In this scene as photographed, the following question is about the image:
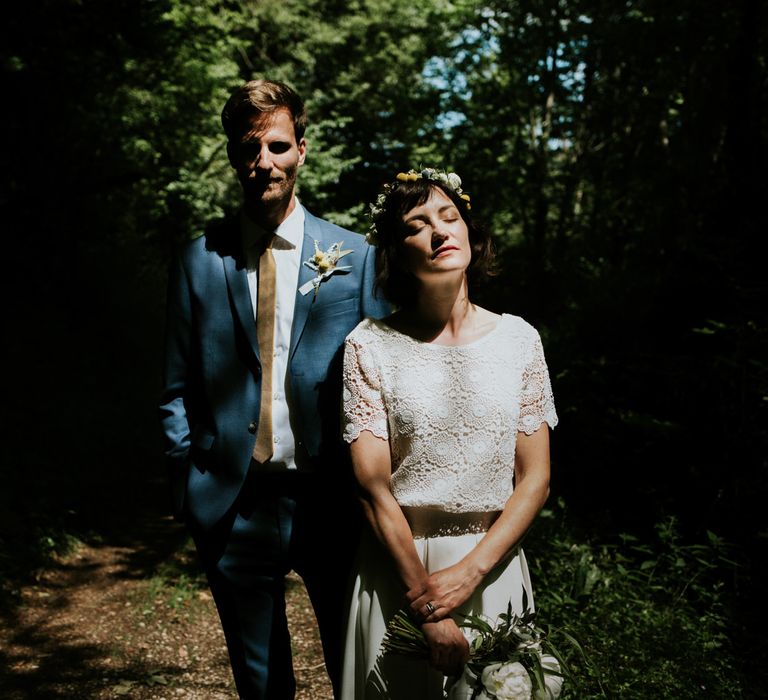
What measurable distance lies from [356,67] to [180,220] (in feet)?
18.1

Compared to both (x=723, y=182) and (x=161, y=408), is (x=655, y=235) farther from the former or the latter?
(x=161, y=408)

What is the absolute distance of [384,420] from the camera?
200 centimetres

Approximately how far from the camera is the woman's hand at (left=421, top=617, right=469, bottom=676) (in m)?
1.87

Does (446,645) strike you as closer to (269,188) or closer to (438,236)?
(438,236)

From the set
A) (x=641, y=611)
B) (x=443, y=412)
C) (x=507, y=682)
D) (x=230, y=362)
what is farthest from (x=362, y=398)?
(x=641, y=611)

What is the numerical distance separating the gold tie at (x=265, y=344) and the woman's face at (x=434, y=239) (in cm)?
53

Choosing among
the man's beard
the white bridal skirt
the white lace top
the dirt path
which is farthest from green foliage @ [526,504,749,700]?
the man's beard

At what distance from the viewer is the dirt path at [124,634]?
3.79 metres

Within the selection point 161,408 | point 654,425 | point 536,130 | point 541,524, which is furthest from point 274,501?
point 536,130

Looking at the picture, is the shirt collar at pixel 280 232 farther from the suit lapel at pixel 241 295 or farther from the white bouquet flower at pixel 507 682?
the white bouquet flower at pixel 507 682

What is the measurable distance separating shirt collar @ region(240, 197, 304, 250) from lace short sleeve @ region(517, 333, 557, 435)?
93 cm

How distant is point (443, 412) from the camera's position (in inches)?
77.7

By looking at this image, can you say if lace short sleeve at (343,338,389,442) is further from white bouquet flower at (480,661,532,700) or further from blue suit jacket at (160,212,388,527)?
white bouquet flower at (480,661,532,700)

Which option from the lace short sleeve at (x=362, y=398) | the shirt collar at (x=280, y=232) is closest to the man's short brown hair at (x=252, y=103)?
the shirt collar at (x=280, y=232)
